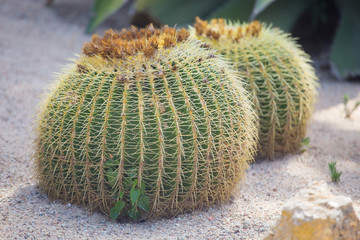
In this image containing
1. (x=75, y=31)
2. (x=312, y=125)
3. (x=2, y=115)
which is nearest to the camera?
(x=2, y=115)

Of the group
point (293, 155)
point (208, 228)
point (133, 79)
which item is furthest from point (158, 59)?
point (293, 155)

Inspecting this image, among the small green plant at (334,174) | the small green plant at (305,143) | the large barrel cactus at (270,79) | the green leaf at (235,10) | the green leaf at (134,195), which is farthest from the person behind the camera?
the green leaf at (235,10)

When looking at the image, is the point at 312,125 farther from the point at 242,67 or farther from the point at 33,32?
the point at 33,32

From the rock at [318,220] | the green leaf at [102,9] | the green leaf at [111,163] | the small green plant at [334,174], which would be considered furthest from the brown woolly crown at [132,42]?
the green leaf at [102,9]

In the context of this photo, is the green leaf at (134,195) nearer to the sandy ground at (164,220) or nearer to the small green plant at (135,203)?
the small green plant at (135,203)

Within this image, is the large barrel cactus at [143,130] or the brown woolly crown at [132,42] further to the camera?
the brown woolly crown at [132,42]

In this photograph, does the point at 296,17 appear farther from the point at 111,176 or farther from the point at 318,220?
the point at 318,220

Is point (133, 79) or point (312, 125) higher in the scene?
point (133, 79)

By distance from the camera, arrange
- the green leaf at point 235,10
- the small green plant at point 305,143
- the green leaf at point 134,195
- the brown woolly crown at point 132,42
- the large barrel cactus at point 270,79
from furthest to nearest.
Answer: the green leaf at point 235,10
the small green plant at point 305,143
the large barrel cactus at point 270,79
the brown woolly crown at point 132,42
the green leaf at point 134,195
